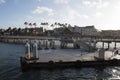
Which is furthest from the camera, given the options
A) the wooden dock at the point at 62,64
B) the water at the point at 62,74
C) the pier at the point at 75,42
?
the pier at the point at 75,42

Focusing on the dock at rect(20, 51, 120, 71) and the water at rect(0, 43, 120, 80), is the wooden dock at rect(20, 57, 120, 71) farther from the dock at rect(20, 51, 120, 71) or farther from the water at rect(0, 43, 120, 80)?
the water at rect(0, 43, 120, 80)

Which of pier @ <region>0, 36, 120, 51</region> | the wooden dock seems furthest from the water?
pier @ <region>0, 36, 120, 51</region>

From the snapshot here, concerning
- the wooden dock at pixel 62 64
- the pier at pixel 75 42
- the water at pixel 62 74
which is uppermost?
the pier at pixel 75 42

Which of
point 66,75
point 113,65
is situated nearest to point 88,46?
A: point 113,65

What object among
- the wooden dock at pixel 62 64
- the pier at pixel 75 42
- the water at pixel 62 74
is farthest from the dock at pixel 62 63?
the pier at pixel 75 42

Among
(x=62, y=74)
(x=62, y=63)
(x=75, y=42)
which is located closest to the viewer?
(x=62, y=74)

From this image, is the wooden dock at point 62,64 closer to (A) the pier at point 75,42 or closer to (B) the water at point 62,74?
(B) the water at point 62,74

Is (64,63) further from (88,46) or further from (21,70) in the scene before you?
(88,46)

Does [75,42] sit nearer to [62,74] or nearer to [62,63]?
Answer: [62,63]

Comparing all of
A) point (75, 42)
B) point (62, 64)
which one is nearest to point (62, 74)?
point (62, 64)

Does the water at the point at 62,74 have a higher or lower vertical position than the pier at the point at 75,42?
lower

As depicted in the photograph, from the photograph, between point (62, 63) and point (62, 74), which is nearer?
point (62, 74)

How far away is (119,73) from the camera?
4378 cm

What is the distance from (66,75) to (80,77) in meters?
2.67
